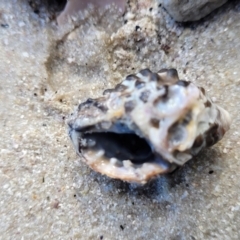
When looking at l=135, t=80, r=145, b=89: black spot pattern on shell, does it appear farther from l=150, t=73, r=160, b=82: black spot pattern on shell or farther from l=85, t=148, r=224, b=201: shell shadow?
l=85, t=148, r=224, b=201: shell shadow

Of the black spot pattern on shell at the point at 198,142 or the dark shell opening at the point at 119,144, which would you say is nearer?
the black spot pattern on shell at the point at 198,142

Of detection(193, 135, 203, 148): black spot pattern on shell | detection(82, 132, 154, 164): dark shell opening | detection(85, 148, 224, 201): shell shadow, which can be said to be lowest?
detection(85, 148, 224, 201): shell shadow

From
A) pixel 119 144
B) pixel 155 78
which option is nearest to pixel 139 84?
pixel 155 78

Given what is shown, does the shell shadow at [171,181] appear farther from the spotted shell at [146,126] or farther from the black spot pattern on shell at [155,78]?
the black spot pattern on shell at [155,78]

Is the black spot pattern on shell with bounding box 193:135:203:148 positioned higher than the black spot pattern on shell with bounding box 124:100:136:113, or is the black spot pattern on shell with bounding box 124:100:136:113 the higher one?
the black spot pattern on shell with bounding box 124:100:136:113

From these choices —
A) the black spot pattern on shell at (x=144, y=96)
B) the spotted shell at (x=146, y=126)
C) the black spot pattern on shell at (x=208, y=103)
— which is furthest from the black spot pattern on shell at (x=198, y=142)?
the black spot pattern on shell at (x=144, y=96)

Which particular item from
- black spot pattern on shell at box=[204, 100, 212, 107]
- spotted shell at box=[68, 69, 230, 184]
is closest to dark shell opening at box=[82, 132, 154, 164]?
spotted shell at box=[68, 69, 230, 184]

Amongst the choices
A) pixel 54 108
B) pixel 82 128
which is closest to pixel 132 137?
pixel 82 128

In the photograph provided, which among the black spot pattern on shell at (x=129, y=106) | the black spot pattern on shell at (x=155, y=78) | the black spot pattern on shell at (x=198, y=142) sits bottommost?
the black spot pattern on shell at (x=198, y=142)

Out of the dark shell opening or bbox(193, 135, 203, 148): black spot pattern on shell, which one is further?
the dark shell opening

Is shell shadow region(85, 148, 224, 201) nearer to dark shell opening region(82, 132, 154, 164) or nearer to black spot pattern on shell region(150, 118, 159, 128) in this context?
dark shell opening region(82, 132, 154, 164)
